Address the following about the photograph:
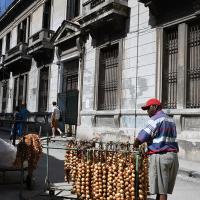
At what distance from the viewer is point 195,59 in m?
11.9

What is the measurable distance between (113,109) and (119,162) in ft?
33.9

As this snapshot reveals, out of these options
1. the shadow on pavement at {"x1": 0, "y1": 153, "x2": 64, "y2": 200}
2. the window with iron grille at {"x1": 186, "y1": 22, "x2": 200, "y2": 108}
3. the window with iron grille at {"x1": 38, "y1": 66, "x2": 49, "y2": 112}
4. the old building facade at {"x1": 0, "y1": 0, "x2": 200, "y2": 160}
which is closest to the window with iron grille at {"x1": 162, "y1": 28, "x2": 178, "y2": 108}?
the old building facade at {"x1": 0, "y1": 0, "x2": 200, "y2": 160}

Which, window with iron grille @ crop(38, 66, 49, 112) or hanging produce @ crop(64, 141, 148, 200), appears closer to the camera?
hanging produce @ crop(64, 141, 148, 200)

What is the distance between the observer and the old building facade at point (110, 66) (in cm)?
1205

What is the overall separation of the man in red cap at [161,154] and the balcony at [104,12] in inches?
396

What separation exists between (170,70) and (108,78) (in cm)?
368

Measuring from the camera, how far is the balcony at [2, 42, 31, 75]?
24.2 m

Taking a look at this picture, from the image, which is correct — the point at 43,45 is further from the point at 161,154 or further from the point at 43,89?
the point at 161,154

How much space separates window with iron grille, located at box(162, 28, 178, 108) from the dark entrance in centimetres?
599

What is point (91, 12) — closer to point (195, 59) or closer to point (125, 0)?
point (125, 0)

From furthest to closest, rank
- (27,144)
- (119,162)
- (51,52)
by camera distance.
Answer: (51,52)
(27,144)
(119,162)

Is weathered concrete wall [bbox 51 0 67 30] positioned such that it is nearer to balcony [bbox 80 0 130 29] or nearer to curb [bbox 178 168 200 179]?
balcony [bbox 80 0 130 29]

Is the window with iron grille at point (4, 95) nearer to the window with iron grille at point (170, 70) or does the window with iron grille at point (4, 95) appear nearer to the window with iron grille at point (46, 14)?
the window with iron grille at point (46, 14)

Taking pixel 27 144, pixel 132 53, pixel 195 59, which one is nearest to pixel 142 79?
pixel 132 53
